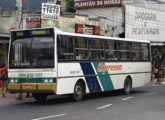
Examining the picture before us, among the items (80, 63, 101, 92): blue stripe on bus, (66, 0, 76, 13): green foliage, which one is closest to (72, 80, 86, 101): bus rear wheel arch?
(80, 63, 101, 92): blue stripe on bus

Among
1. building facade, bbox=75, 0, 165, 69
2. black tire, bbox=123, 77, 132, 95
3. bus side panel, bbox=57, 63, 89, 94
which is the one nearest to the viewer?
bus side panel, bbox=57, 63, 89, 94

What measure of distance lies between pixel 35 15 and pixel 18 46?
16.5m

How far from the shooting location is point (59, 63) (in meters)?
15.2

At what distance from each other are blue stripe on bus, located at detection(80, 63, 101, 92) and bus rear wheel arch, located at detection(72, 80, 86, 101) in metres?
0.36

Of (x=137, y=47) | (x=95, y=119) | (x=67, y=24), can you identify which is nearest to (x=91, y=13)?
(x=67, y=24)

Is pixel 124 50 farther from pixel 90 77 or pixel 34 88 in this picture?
pixel 34 88

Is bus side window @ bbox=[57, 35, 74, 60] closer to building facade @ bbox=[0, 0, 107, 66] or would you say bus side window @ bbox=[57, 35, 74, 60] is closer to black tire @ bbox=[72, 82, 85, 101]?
black tire @ bbox=[72, 82, 85, 101]

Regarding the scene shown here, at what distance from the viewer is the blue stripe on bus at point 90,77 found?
17002 mm

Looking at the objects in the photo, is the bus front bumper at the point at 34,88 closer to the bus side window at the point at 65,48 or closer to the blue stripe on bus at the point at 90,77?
the bus side window at the point at 65,48

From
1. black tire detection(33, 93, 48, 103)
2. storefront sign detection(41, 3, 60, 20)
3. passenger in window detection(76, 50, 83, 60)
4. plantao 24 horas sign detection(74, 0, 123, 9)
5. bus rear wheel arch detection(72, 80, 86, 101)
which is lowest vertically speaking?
black tire detection(33, 93, 48, 103)

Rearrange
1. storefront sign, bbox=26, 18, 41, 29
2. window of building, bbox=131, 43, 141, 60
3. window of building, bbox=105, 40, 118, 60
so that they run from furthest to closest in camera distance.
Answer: storefront sign, bbox=26, 18, 41, 29
window of building, bbox=131, 43, 141, 60
window of building, bbox=105, 40, 118, 60

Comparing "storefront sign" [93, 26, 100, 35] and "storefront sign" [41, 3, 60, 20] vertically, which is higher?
"storefront sign" [41, 3, 60, 20]

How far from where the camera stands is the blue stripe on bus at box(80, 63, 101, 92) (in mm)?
17002

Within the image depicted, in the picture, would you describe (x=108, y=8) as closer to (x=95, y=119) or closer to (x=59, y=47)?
(x=59, y=47)
